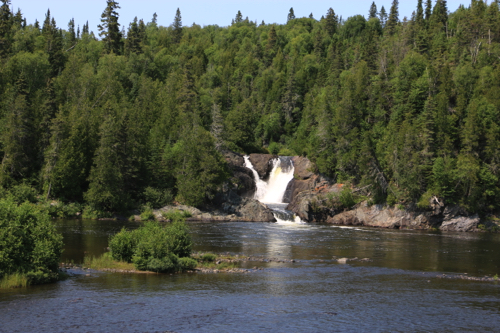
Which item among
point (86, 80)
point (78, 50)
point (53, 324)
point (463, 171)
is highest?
point (78, 50)

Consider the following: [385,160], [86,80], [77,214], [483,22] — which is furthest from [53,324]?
[483,22]

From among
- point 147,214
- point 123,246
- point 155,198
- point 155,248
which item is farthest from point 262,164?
point 155,248

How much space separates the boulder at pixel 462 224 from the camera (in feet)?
228

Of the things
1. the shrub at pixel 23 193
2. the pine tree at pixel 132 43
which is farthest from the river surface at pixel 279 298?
the pine tree at pixel 132 43

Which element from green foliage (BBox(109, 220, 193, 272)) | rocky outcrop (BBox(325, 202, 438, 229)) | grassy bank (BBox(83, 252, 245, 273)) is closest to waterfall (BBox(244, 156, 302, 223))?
rocky outcrop (BBox(325, 202, 438, 229))

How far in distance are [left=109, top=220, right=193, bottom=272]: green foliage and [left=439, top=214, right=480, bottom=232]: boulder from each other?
49.4 metres

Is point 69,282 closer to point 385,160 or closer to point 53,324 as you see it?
point 53,324

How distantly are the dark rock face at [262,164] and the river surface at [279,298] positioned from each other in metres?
46.3

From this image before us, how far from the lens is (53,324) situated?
20.9 meters

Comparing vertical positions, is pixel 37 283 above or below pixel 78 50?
below

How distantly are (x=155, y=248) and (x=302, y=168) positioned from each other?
5948 cm

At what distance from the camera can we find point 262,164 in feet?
303

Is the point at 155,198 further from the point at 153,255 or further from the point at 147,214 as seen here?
the point at 153,255

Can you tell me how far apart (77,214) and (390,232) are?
45523 millimetres
